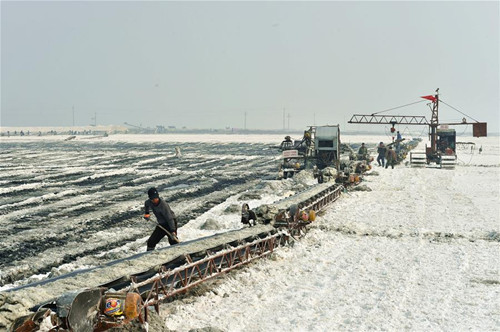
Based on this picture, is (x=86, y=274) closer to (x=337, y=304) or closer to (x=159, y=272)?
(x=159, y=272)

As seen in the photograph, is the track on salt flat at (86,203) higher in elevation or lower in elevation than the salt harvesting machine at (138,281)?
lower

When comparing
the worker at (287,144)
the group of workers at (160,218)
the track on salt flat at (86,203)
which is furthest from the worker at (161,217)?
the worker at (287,144)

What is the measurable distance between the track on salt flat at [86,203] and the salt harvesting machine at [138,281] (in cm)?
305

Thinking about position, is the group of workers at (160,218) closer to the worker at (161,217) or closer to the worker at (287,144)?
the worker at (161,217)

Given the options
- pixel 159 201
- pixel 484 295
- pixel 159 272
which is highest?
pixel 159 201

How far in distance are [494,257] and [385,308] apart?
14.3 feet

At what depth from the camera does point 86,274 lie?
6344 mm

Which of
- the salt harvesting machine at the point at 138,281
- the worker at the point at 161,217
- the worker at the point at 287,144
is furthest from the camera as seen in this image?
the worker at the point at 287,144

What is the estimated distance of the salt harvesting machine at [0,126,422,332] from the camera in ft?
15.7

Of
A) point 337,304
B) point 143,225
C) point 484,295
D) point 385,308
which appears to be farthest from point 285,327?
point 143,225

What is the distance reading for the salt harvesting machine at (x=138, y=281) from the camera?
4.77 meters

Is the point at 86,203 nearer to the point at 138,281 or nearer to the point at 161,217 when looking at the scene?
the point at 161,217

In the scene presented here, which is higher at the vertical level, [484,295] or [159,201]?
[159,201]

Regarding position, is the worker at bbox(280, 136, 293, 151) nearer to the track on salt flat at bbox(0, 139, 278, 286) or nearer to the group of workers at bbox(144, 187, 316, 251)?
the track on salt flat at bbox(0, 139, 278, 286)
